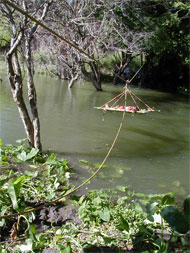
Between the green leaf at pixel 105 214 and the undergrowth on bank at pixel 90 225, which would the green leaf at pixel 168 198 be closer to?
the undergrowth on bank at pixel 90 225

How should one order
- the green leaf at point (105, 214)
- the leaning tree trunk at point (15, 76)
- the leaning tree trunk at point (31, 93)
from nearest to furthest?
the green leaf at point (105, 214) → the leaning tree trunk at point (15, 76) → the leaning tree trunk at point (31, 93)

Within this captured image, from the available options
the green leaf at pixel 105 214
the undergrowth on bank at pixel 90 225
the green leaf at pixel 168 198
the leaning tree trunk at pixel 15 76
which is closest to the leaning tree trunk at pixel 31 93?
the leaning tree trunk at pixel 15 76

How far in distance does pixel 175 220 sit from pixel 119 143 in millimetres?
4293

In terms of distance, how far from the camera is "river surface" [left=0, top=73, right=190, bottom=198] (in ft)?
14.3

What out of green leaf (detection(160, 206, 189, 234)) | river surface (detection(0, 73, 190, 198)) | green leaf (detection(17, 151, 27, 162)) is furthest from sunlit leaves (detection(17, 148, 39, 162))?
green leaf (detection(160, 206, 189, 234))

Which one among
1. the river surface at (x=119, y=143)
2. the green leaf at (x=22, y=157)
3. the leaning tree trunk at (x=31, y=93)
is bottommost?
the river surface at (x=119, y=143)

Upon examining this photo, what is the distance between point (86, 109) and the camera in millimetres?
10227

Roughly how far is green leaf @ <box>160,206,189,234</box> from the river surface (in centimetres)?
198

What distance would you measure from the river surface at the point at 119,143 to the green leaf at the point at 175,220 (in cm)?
198

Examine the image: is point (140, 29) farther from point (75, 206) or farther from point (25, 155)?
point (75, 206)

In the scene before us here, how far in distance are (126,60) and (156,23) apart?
169 inches

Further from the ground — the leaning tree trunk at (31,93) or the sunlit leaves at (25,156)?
the leaning tree trunk at (31,93)

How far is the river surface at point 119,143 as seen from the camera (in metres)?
4.34

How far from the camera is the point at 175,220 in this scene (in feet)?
6.38
